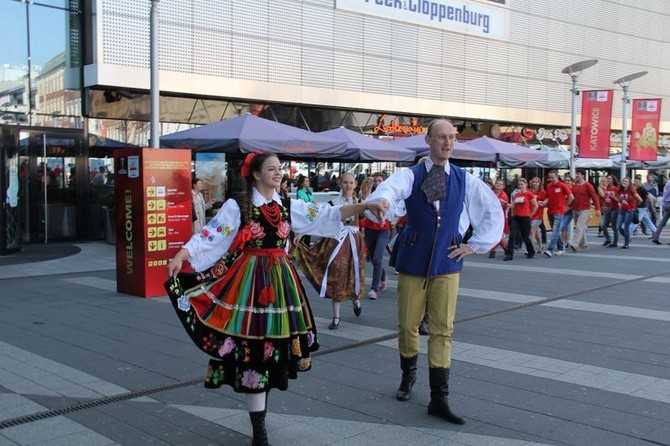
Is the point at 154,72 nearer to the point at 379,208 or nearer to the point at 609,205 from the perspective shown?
the point at 379,208

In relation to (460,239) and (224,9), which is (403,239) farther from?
(224,9)

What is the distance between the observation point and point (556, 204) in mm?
15148

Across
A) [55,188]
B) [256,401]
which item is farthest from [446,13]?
[256,401]

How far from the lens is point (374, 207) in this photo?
4.26 meters

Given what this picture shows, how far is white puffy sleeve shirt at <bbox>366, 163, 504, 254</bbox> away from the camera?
4.68 meters

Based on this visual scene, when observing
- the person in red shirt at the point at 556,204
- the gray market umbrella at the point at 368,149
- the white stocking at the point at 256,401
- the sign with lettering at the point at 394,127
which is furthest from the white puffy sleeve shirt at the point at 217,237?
the sign with lettering at the point at 394,127

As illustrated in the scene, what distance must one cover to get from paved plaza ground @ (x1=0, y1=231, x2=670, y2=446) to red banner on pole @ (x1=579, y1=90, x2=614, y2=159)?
1141cm

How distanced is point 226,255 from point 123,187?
5.93 m

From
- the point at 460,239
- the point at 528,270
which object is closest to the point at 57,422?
the point at 460,239

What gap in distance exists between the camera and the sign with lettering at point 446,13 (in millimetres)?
23047

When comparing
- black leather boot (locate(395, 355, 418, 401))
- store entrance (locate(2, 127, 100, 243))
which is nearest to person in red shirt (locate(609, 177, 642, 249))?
store entrance (locate(2, 127, 100, 243))

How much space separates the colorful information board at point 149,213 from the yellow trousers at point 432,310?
217 inches

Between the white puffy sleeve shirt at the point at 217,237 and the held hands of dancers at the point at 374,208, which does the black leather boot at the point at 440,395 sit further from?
the white puffy sleeve shirt at the point at 217,237

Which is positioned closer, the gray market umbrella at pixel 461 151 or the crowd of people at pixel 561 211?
the crowd of people at pixel 561 211
